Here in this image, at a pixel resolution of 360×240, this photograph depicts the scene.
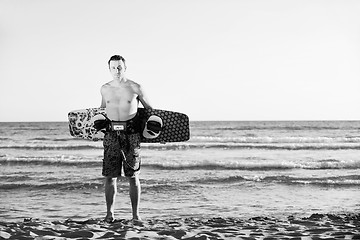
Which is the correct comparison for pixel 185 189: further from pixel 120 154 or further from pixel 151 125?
pixel 120 154

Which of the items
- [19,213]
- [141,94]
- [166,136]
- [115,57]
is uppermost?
[115,57]

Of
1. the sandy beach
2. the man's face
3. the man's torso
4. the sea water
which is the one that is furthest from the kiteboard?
the sea water

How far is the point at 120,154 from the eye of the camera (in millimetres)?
3916

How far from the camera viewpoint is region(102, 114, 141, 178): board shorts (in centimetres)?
390

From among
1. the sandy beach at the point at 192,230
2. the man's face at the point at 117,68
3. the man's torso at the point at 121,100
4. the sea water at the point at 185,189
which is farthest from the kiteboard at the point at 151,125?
the sea water at the point at 185,189

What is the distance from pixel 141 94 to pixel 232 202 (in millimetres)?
2405

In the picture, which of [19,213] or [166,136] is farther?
[19,213]

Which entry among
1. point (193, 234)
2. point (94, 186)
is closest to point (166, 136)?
point (193, 234)

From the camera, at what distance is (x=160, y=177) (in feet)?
25.8

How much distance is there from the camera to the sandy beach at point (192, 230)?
337cm

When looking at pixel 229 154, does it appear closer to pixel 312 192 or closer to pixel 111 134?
pixel 312 192

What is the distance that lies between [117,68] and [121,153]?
71 centimetres

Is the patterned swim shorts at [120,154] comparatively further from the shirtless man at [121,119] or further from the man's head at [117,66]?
the man's head at [117,66]

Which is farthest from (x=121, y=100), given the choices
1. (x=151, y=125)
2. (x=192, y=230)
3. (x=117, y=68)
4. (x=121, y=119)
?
(x=192, y=230)
